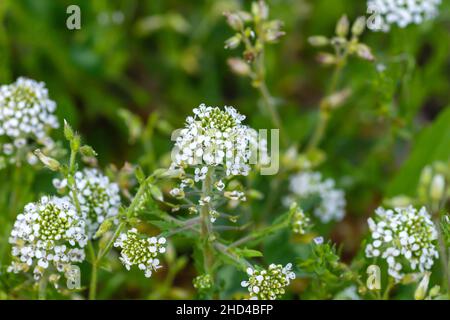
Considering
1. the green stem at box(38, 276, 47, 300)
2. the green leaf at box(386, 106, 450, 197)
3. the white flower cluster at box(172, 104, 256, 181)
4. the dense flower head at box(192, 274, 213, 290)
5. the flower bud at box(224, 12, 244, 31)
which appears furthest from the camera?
the green leaf at box(386, 106, 450, 197)

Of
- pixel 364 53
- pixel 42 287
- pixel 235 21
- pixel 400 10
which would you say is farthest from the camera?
pixel 400 10

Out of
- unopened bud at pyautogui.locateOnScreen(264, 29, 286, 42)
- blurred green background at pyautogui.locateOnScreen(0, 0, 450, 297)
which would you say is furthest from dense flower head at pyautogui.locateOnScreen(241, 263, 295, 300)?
blurred green background at pyautogui.locateOnScreen(0, 0, 450, 297)

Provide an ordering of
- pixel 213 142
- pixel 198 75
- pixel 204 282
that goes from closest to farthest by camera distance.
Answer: pixel 213 142
pixel 204 282
pixel 198 75

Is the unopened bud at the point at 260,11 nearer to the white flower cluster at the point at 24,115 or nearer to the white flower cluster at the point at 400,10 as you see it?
the white flower cluster at the point at 400,10

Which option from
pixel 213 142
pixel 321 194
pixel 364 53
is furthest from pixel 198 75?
pixel 213 142

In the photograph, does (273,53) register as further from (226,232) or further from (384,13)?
(226,232)

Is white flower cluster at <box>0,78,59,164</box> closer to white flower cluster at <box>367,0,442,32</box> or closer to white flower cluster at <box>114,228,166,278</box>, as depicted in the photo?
white flower cluster at <box>114,228,166,278</box>

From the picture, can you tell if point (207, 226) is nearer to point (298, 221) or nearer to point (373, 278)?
point (298, 221)
